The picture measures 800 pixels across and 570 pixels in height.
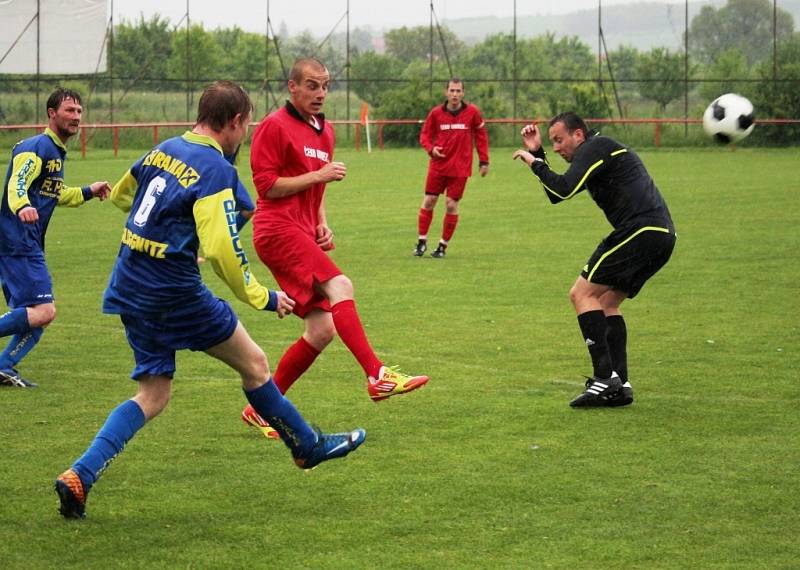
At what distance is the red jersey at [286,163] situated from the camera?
739 cm

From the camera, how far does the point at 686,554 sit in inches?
207

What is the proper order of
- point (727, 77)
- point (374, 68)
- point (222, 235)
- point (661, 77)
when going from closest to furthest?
point (222, 235) < point (727, 77) < point (661, 77) < point (374, 68)

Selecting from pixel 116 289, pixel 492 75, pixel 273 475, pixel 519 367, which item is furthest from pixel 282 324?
pixel 492 75

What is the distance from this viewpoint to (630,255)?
8.20 meters

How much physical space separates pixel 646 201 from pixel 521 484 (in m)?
2.66

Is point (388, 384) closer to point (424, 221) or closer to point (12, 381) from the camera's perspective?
point (12, 381)

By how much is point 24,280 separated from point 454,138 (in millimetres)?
9661

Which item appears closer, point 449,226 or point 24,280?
point 24,280

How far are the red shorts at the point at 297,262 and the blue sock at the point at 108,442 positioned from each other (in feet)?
5.59

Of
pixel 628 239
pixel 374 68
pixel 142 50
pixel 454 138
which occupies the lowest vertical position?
pixel 628 239

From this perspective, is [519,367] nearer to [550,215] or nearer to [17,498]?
[17,498]

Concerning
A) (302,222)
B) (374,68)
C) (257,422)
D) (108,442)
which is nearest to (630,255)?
(302,222)

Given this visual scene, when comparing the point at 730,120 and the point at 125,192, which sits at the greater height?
the point at 730,120

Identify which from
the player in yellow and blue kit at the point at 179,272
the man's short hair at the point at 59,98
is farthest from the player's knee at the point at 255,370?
the man's short hair at the point at 59,98
